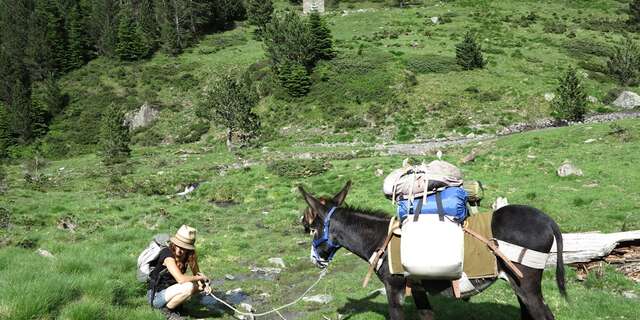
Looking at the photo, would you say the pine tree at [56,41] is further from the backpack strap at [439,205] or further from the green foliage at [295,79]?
the backpack strap at [439,205]

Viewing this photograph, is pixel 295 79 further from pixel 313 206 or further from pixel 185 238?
pixel 313 206

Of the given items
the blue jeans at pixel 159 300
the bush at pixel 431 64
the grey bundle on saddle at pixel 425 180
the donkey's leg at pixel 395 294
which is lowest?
the bush at pixel 431 64

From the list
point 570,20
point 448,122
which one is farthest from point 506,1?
point 448,122

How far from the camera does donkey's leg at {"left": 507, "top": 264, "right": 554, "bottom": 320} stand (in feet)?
18.5

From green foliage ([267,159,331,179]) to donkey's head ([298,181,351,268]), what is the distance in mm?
18477

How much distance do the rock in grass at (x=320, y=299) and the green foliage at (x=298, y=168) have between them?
628 inches

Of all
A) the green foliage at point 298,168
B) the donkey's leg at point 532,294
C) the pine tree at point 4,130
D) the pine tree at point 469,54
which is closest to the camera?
the donkey's leg at point 532,294

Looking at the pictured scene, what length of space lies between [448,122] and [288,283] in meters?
34.1

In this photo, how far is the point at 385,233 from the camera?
6.57 m

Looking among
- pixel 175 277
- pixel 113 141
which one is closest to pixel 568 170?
pixel 175 277

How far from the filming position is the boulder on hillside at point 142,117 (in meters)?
58.9

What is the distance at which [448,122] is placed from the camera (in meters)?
42.1

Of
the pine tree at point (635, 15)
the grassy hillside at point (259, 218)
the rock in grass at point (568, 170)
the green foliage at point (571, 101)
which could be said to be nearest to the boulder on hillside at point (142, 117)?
the grassy hillside at point (259, 218)

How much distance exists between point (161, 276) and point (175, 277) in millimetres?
448
